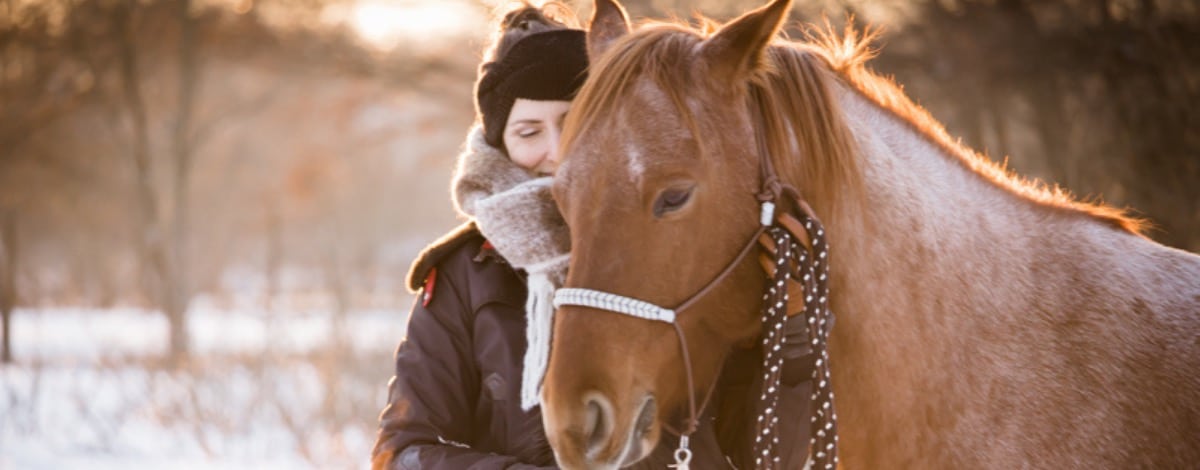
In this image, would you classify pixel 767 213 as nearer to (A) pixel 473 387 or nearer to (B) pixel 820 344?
(B) pixel 820 344

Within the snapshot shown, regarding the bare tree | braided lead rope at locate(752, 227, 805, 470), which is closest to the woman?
braided lead rope at locate(752, 227, 805, 470)

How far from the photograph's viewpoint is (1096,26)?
7.06m

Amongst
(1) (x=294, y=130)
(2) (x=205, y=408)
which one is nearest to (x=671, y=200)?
(2) (x=205, y=408)

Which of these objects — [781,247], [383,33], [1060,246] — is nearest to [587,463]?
[781,247]

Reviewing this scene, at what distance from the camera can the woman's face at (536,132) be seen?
2.53 meters

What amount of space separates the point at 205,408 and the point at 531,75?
7743 millimetres

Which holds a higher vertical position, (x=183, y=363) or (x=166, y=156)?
(x=166, y=156)

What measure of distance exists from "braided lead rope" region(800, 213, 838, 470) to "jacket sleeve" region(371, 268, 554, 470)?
0.70 meters

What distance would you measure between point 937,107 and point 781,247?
741 centimetres

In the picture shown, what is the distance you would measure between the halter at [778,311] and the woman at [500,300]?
0.19m

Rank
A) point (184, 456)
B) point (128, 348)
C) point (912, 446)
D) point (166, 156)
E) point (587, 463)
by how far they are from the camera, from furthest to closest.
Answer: point (166, 156) → point (128, 348) → point (184, 456) → point (912, 446) → point (587, 463)

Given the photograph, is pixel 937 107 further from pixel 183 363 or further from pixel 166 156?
pixel 166 156

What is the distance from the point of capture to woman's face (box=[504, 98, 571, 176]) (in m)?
2.53

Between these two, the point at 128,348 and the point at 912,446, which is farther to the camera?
the point at 128,348
